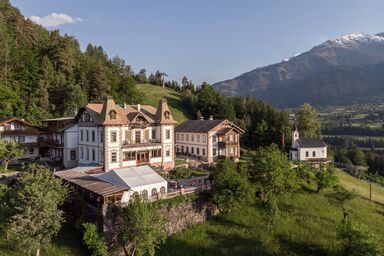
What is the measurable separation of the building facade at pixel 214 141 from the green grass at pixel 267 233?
1940 centimetres

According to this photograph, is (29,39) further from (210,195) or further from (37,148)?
(210,195)

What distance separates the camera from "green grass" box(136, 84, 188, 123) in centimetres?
9671

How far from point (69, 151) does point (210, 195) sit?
73.8ft

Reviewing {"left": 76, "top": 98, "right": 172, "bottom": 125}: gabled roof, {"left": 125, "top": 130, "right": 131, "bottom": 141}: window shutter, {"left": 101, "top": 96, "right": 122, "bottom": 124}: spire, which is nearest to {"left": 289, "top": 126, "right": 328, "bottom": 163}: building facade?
{"left": 76, "top": 98, "right": 172, "bottom": 125}: gabled roof

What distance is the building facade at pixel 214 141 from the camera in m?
55.5

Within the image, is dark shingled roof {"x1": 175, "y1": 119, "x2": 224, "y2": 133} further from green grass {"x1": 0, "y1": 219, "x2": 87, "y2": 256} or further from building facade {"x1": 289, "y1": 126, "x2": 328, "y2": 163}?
green grass {"x1": 0, "y1": 219, "x2": 87, "y2": 256}

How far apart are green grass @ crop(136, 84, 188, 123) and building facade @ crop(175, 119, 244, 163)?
33.2 metres

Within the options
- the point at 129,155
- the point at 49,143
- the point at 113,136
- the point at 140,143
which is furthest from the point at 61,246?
the point at 49,143

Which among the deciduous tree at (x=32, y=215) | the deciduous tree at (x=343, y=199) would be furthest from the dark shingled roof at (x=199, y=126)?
the deciduous tree at (x=32, y=215)

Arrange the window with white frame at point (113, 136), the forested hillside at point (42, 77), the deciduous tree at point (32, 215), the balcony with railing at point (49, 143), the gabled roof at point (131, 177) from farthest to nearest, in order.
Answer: the forested hillside at point (42, 77)
the balcony with railing at point (49, 143)
the window with white frame at point (113, 136)
the gabled roof at point (131, 177)
the deciduous tree at point (32, 215)

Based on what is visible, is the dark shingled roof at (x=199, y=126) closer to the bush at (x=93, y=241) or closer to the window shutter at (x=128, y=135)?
the window shutter at (x=128, y=135)

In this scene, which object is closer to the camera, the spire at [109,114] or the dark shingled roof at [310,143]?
the spire at [109,114]

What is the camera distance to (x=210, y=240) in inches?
1206

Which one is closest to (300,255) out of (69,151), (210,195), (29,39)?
(210,195)
